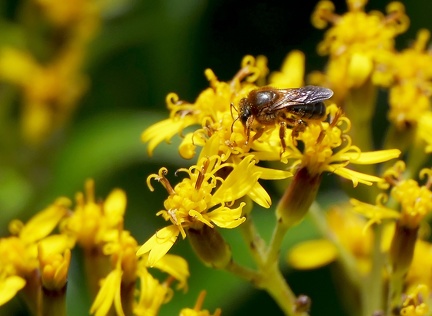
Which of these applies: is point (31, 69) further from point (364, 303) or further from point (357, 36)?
point (364, 303)

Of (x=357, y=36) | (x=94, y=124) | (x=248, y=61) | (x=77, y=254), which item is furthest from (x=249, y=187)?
(x=94, y=124)

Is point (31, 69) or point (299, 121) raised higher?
point (299, 121)

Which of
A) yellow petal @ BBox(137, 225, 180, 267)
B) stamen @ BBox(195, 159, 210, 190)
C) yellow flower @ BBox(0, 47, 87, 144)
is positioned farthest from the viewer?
yellow flower @ BBox(0, 47, 87, 144)

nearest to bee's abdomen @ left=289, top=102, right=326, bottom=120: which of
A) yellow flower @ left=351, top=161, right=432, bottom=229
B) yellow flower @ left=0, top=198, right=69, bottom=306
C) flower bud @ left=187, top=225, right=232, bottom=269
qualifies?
yellow flower @ left=351, top=161, right=432, bottom=229

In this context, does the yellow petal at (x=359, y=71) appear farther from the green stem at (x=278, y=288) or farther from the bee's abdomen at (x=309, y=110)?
the green stem at (x=278, y=288)

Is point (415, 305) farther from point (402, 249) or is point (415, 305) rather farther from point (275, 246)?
point (275, 246)

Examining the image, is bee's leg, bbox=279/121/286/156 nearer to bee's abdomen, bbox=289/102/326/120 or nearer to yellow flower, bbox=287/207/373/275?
bee's abdomen, bbox=289/102/326/120
